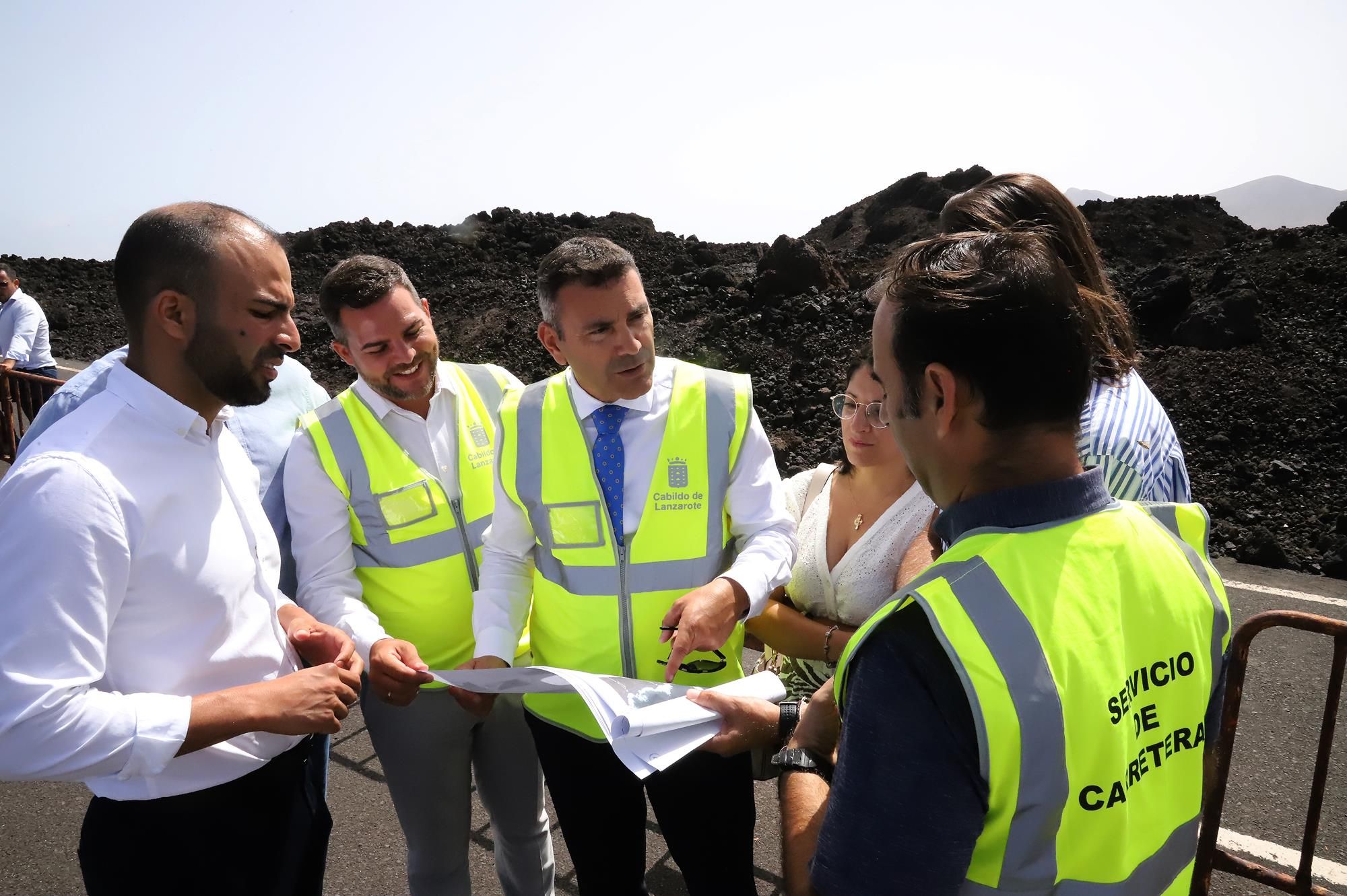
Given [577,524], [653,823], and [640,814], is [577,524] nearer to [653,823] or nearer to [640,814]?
[640,814]

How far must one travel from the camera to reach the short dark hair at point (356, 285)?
9.10 feet

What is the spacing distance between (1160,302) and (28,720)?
13126 mm

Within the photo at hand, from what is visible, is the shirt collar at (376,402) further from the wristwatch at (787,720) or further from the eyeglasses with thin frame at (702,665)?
the wristwatch at (787,720)

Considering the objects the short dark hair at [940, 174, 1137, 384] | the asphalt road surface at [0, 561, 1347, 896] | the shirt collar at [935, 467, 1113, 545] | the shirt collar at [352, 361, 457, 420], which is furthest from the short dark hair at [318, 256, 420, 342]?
the asphalt road surface at [0, 561, 1347, 896]

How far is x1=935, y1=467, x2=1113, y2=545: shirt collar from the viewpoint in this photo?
4.22 ft

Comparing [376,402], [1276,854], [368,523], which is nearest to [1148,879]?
[368,523]

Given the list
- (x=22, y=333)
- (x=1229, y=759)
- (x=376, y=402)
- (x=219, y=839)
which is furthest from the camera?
(x=22, y=333)

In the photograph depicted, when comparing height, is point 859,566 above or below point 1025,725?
below

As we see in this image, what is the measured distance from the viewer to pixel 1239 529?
7266 mm

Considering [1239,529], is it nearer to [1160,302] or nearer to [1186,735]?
[1160,302]

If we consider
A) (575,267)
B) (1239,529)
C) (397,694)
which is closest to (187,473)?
(397,694)

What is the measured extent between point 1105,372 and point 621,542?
128 cm

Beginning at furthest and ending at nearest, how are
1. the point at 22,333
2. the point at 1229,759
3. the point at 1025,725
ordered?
the point at 22,333 → the point at 1229,759 → the point at 1025,725

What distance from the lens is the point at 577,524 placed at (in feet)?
8.11
